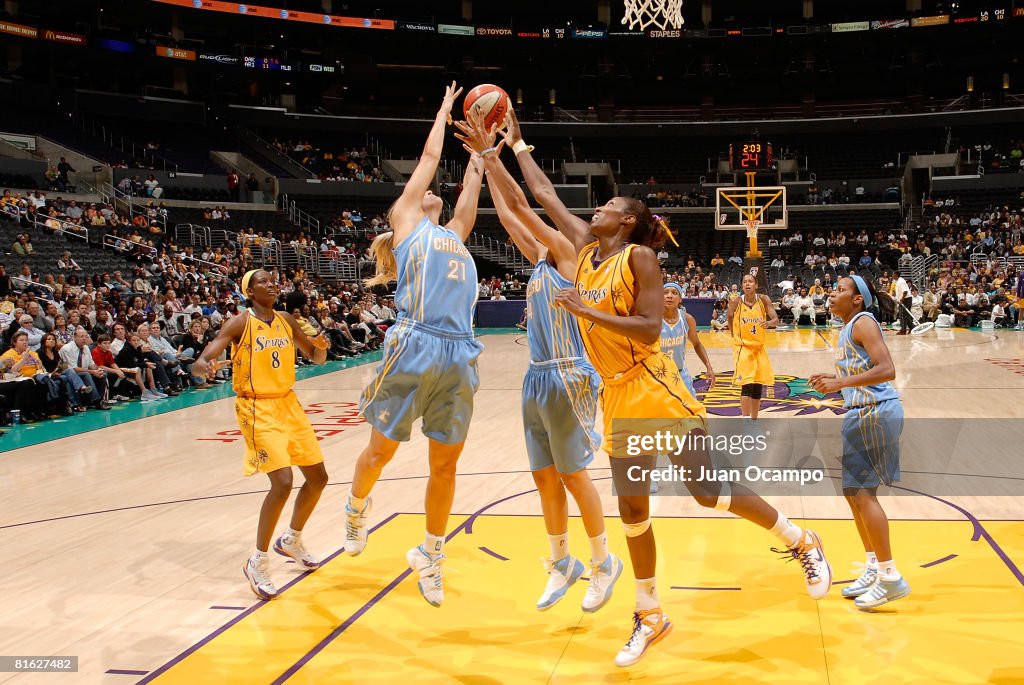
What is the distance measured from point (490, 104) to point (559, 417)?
6.06ft

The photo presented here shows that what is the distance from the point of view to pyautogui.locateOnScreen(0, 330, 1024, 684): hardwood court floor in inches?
150

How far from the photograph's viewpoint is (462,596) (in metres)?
4.71

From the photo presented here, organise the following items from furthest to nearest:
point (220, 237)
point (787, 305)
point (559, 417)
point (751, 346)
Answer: point (220, 237) → point (787, 305) → point (751, 346) → point (559, 417)

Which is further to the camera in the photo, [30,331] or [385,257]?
[30,331]

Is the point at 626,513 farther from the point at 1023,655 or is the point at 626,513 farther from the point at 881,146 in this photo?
the point at 881,146

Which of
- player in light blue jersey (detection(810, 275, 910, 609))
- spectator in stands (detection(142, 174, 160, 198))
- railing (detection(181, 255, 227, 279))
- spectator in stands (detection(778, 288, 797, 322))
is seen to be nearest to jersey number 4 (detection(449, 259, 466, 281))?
player in light blue jersey (detection(810, 275, 910, 609))

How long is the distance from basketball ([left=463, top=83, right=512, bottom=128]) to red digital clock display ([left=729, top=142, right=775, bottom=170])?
27.9 m

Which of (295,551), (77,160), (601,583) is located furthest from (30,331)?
(77,160)

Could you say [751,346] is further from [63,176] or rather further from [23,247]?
[63,176]

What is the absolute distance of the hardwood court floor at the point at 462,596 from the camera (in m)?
3.80

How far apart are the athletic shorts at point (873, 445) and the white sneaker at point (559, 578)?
148 centimetres

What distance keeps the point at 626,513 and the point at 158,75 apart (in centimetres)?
3742

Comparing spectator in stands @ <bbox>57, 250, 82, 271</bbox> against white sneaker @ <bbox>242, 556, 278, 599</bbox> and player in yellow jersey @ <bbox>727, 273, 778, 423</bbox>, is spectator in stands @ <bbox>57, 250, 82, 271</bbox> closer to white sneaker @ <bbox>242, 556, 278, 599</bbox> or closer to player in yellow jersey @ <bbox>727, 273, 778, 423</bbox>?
player in yellow jersey @ <bbox>727, 273, 778, 423</bbox>

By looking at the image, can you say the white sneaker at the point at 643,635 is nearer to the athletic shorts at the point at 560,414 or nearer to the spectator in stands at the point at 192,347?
the athletic shorts at the point at 560,414
